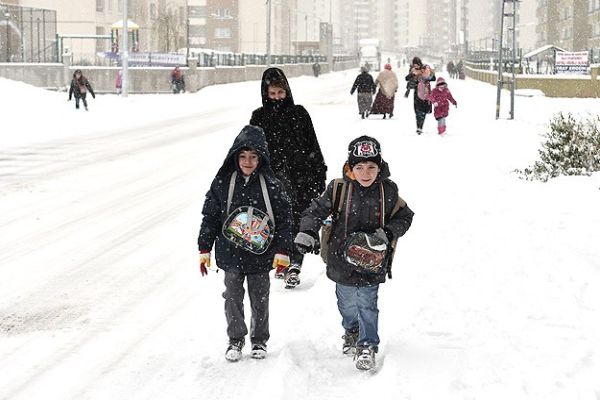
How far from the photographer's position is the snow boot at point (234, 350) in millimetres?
5504

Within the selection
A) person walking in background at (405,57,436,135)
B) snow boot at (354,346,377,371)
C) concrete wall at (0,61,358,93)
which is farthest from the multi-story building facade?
snow boot at (354,346,377,371)

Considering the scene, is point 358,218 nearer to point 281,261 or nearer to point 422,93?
point 281,261

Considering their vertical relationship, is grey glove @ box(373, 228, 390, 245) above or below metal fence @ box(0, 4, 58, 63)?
below

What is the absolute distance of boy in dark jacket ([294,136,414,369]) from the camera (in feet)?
16.6

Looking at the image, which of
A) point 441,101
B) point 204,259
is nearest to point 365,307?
point 204,259

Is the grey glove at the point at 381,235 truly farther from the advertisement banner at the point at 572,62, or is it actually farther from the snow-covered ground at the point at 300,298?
the advertisement banner at the point at 572,62

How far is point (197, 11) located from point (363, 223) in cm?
11456

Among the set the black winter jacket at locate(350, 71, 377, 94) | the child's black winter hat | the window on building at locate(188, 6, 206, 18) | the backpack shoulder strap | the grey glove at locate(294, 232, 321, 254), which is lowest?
the grey glove at locate(294, 232, 321, 254)

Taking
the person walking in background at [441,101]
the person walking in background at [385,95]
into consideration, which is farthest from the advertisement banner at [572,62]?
the person walking in background at [441,101]

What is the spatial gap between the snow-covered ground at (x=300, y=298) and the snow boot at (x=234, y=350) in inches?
2.0

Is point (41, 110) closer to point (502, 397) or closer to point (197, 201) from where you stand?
point (197, 201)

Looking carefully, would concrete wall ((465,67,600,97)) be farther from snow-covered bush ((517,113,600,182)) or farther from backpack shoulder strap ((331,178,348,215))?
backpack shoulder strap ((331,178,348,215))

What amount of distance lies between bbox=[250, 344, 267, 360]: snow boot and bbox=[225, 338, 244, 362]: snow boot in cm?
8

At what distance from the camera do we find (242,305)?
5.54 metres
